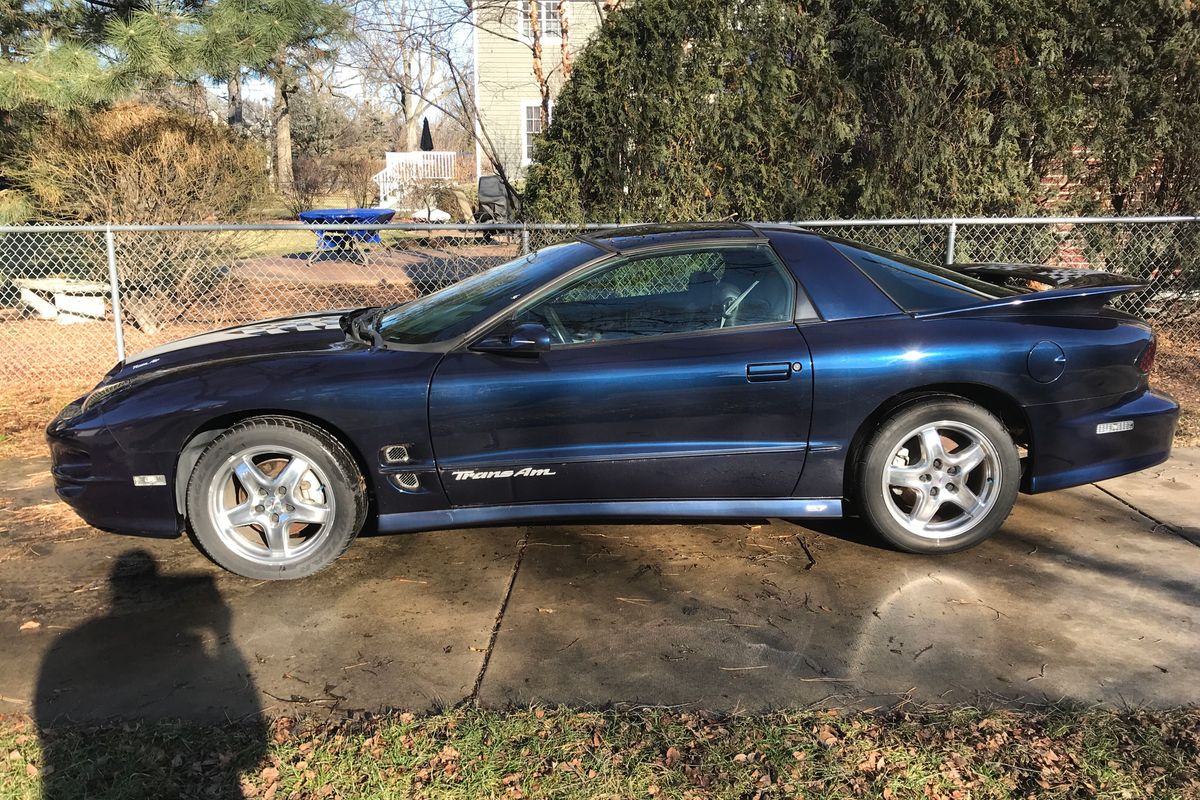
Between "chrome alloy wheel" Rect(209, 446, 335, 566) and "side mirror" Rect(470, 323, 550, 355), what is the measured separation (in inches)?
34.8

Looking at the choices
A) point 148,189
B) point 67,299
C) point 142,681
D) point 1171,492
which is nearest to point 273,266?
point 148,189

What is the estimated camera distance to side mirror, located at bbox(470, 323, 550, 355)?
365 centimetres

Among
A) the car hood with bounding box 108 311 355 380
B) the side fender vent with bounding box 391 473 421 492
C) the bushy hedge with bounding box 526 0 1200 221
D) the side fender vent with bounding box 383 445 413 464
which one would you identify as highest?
the bushy hedge with bounding box 526 0 1200 221

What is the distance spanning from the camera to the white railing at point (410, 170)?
1025 inches

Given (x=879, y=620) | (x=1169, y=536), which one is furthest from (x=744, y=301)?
(x=1169, y=536)

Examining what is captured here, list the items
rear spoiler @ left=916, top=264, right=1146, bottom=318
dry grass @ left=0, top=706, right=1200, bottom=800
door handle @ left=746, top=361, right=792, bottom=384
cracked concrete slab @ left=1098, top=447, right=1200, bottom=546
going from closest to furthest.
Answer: dry grass @ left=0, top=706, right=1200, bottom=800
door handle @ left=746, top=361, right=792, bottom=384
rear spoiler @ left=916, top=264, right=1146, bottom=318
cracked concrete slab @ left=1098, top=447, right=1200, bottom=546

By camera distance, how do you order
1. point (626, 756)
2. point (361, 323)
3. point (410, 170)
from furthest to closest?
point (410, 170) < point (361, 323) < point (626, 756)

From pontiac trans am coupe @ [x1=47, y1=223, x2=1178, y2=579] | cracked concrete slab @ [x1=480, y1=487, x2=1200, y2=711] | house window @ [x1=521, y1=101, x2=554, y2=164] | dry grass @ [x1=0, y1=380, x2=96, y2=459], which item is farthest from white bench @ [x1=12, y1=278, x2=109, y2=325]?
house window @ [x1=521, y1=101, x2=554, y2=164]

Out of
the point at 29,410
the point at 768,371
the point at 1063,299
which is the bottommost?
the point at 29,410

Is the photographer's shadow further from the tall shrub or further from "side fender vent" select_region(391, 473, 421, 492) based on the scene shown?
the tall shrub

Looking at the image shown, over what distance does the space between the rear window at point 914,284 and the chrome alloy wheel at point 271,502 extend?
2.61 meters

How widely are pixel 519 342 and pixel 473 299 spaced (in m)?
0.60

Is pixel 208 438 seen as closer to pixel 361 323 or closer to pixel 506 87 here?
pixel 361 323

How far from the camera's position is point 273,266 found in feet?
32.4
